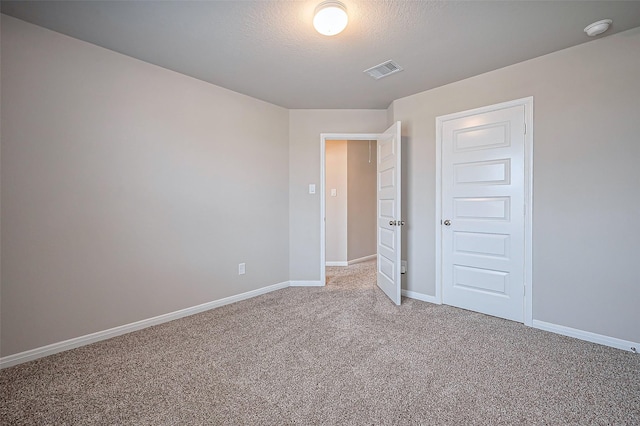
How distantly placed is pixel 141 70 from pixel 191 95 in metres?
0.47

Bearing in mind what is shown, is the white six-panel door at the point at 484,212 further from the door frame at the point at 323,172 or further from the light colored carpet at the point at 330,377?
the door frame at the point at 323,172

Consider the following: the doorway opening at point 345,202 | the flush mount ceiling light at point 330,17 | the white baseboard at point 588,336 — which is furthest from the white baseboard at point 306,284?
the flush mount ceiling light at point 330,17

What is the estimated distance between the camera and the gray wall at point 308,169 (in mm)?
3959

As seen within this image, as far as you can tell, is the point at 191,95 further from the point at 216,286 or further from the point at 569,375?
the point at 569,375

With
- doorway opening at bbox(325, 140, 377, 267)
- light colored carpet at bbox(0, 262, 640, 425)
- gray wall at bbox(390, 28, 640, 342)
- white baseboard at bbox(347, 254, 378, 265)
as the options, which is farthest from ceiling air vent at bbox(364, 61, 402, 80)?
white baseboard at bbox(347, 254, 378, 265)

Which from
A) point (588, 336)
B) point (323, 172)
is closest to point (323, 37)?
point (323, 172)

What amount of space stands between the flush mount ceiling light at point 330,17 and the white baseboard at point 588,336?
116 inches

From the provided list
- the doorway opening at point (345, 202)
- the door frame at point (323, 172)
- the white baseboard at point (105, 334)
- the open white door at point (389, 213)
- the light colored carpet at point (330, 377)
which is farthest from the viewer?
the doorway opening at point (345, 202)

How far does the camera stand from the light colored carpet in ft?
5.06

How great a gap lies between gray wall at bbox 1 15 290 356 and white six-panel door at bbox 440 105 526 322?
229 cm

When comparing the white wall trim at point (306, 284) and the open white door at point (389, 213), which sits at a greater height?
the open white door at point (389, 213)

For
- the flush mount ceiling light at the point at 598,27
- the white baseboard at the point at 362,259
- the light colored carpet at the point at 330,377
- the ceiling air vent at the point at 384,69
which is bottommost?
the light colored carpet at the point at 330,377

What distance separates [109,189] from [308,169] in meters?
2.27

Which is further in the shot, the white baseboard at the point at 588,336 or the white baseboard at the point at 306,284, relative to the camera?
the white baseboard at the point at 306,284
